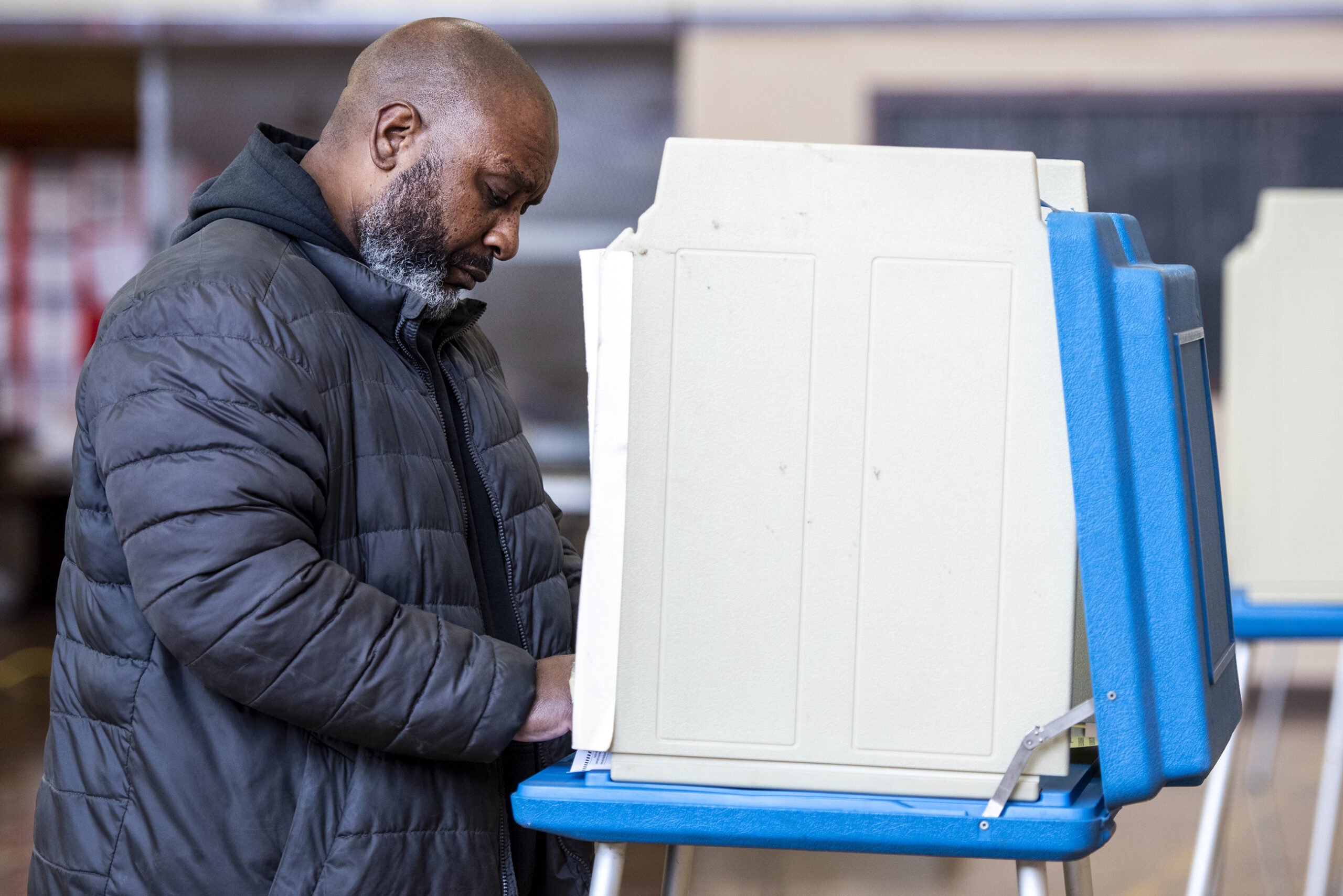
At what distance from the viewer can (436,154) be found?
105cm

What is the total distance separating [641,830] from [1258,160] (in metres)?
3.74

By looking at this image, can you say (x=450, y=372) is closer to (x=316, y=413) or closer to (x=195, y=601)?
(x=316, y=413)

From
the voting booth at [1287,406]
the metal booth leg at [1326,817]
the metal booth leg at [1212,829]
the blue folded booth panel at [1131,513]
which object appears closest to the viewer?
the blue folded booth panel at [1131,513]

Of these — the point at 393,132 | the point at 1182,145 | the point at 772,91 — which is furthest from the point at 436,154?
the point at 1182,145

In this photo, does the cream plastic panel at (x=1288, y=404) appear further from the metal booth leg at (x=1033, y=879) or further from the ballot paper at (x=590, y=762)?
the ballot paper at (x=590, y=762)

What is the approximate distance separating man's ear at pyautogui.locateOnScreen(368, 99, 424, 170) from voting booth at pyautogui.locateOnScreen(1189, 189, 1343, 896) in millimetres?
1274

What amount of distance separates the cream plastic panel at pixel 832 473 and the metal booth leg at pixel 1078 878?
0.16 metres

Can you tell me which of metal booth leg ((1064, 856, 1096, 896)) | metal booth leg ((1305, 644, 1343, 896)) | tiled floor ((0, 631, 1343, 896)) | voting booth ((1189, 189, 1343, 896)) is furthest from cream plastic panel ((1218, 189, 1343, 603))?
metal booth leg ((1064, 856, 1096, 896))

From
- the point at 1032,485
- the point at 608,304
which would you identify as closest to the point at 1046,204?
the point at 1032,485

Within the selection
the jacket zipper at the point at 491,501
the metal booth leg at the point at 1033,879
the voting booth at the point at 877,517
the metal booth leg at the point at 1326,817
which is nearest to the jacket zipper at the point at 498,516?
the jacket zipper at the point at 491,501

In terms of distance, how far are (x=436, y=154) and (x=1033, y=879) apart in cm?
70

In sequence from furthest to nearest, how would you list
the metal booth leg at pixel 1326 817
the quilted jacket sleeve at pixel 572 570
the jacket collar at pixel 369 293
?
the metal booth leg at pixel 1326 817 → the quilted jacket sleeve at pixel 572 570 → the jacket collar at pixel 369 293

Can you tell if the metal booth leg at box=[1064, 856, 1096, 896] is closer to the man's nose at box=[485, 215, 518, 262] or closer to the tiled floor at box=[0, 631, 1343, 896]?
the man's nose at box=[485, 215, 518, 262]

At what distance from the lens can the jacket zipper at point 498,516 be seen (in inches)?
44.0
